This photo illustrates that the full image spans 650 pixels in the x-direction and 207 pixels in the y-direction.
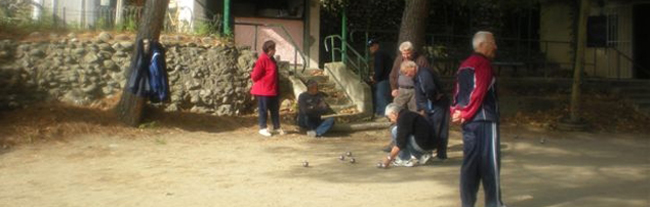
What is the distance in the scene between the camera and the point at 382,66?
491 inches

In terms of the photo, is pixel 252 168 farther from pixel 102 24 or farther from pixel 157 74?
pixel 102 24

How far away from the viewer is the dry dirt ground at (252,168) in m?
7.16

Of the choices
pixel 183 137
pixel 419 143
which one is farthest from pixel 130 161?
pixel 419 143

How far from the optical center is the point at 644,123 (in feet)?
49.4

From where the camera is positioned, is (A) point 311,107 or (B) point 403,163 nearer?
(B) point 403,163

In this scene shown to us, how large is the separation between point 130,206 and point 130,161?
2648mm

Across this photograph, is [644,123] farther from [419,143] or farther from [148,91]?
[148,91]

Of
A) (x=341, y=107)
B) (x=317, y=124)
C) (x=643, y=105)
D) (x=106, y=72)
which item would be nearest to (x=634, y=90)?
(x=643, y=105)

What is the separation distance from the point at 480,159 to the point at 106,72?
8.22 metres

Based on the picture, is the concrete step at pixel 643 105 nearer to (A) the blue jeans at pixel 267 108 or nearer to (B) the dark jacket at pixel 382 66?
(B) the dark jacket at pixel 382 66

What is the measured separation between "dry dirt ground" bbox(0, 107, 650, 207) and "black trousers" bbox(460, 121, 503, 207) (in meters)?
0.69

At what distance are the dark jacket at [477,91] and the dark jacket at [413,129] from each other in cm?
206

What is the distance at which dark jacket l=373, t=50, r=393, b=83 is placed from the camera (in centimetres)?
1245

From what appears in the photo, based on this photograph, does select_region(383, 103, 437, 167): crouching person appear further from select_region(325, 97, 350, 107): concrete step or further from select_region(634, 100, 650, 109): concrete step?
select_region(634, 100, 650, 109): concrete step
